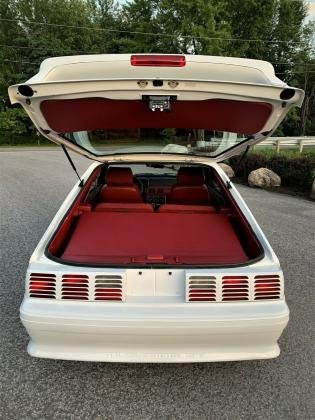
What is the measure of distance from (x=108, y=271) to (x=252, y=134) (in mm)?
1682

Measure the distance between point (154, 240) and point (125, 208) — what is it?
1.90ft

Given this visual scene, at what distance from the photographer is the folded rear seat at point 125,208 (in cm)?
366

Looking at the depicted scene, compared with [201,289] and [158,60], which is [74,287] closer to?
[201,289]

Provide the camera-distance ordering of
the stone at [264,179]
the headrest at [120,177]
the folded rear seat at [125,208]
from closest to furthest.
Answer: the folded rear seat at [125,208] → the headrest at [120,177] → the stone at [264,179]

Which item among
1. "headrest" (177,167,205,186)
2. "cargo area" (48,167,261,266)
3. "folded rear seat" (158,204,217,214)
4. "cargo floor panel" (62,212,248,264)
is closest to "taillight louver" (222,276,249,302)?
"cargo area" (48,167,261,266)

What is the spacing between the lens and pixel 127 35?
38531mm

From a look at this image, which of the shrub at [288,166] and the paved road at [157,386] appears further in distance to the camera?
the shrub at [288,166]

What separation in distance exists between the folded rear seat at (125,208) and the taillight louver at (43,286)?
1.27m

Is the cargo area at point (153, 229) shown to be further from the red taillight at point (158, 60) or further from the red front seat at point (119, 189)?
the red taillight at point (158, 60)

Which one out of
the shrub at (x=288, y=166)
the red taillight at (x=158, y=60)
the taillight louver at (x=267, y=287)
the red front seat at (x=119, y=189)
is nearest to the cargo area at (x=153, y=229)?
the red front seat at (x=119, y=189)

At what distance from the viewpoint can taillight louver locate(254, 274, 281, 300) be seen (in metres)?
2.53

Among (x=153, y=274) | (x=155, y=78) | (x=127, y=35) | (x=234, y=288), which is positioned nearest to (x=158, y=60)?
(x=155, y=78)

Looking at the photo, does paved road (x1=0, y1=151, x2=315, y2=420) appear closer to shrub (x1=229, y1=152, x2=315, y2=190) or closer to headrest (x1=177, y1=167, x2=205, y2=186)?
headrest (x1=177, y1=167, x2=205, y2=186)

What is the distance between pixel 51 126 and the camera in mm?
3098
